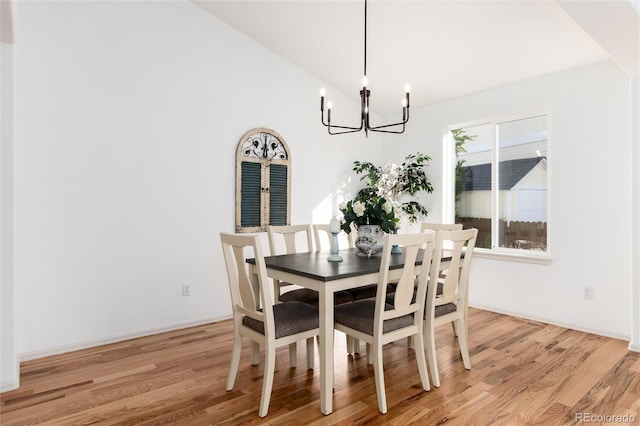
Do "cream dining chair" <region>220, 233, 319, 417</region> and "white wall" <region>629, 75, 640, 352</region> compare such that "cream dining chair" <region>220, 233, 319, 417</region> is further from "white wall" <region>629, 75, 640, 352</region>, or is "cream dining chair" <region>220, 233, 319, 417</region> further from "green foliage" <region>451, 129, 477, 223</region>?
"green foliage" <region>451, 129, 477, 223</region>

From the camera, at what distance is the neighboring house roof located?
13.7 feet

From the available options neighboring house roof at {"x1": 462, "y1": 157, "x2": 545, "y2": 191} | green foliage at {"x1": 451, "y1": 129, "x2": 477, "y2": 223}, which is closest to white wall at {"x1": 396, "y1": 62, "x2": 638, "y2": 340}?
neighboring house roof at {"x1": 462, "y1": 157, "x2": 545, "y2": 191}

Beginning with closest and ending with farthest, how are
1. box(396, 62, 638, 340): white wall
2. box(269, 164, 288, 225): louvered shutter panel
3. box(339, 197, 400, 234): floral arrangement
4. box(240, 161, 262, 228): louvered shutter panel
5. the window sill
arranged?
box(339, 197, 400, 234): floral arrangement < box(396, 62, 638, 340): white wall < the window sill < box(240, 161, 262, 228): louvered shutter panel < box(269, 164, 288, 225): louvered shutter panel

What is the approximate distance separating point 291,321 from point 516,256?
2869 millimetres

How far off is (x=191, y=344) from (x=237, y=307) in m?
1.16

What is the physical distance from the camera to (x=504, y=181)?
4371 millimetres

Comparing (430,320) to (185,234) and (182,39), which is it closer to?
(185,234)

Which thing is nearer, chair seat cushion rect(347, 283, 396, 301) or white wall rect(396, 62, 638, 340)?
chair seat cushion rect(347, 283, 396, 301)

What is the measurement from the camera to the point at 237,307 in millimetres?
2461

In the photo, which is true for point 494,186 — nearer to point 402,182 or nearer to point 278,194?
point 402,182

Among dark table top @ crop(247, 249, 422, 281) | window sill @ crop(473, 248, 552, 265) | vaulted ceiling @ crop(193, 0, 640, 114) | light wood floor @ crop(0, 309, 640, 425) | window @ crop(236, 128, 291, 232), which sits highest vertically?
vaulted ceiling @ crop(193, 0, 640, 114)

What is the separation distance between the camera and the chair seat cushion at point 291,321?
229cm

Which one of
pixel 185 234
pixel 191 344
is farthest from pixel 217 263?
A: pixel 191 344

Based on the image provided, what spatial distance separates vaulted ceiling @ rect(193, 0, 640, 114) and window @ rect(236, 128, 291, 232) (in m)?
1.08
